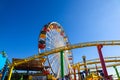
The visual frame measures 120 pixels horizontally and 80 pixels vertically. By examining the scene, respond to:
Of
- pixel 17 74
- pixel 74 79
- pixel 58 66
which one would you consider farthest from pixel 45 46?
pixel 17 74

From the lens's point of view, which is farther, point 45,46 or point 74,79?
point 74,79

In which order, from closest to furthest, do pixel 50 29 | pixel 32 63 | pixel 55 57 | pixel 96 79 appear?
pixel 96 79 < pixel 55 57 < pixel 50 29 < pixel 32 63

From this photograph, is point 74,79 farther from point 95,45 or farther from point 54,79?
point 95,45

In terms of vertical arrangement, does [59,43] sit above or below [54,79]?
above

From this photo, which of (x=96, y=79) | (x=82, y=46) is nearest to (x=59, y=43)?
(x=82, y=46)

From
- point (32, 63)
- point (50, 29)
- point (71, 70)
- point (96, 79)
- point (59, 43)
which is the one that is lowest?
point (96, 79)

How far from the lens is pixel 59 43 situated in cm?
3344

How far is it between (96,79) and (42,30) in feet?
46.6

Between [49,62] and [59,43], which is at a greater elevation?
[59,43]

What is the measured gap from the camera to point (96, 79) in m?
24.0

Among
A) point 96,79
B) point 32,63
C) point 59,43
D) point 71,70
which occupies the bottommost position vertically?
point 96,79

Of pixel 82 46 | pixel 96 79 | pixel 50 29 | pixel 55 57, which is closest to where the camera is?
pixel 96 79

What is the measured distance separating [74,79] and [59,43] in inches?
316

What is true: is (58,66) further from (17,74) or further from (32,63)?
(17,74)
